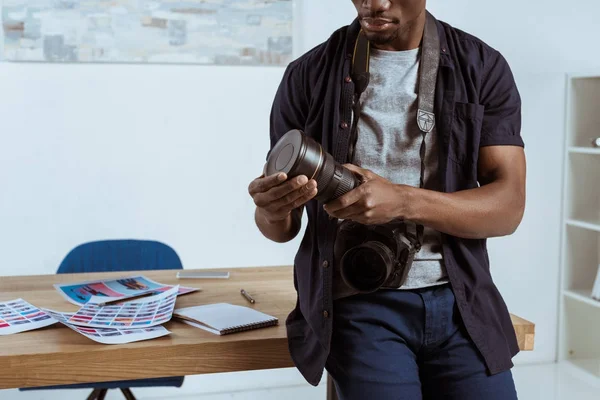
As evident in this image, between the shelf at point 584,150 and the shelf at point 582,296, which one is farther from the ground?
the shelf at point 584,150

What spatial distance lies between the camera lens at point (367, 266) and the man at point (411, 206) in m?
0.04

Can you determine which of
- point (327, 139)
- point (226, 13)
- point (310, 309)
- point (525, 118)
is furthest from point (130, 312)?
point (525, 118)

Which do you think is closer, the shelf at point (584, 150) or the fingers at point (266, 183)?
the fingers at point (266, 183)

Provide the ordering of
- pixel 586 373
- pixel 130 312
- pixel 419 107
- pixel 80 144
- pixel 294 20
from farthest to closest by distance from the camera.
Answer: pixel 586 373 < pixel 294 20 < pixel 80 144 < pixel 130 312 < pixel 419 107

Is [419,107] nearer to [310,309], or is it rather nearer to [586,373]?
[310,309]

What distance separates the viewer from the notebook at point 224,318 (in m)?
1.62

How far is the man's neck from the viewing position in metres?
1.44

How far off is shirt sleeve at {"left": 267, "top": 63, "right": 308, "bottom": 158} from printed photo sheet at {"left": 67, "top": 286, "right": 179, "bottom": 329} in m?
0.49

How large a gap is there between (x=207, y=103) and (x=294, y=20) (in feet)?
1.76

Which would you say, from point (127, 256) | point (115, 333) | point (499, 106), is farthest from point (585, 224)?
point (115, 333)

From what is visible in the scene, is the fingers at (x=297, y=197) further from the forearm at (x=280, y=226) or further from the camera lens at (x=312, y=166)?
the forearm at (x=280, y=226)

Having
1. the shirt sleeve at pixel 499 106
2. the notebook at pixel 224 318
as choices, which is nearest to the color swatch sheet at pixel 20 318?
the notebook at pixel 224 318

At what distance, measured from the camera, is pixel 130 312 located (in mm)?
1724

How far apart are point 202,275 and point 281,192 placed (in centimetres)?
95
